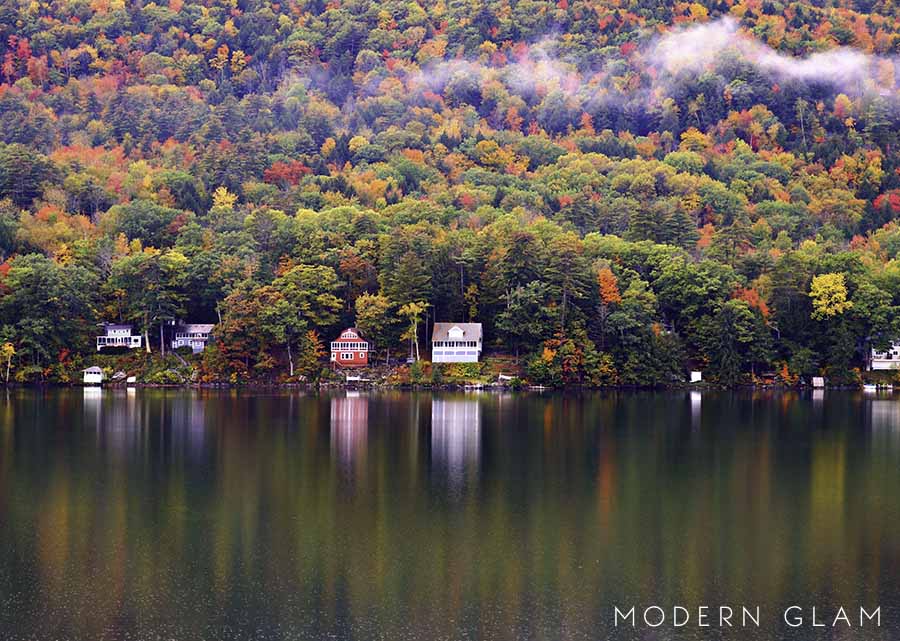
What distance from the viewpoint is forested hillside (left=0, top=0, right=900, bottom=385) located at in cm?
8050

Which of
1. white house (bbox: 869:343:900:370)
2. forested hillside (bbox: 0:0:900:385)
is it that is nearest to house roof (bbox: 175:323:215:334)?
forested hillside (bbox: 0:0:900:385)

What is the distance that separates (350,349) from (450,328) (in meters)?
7.30

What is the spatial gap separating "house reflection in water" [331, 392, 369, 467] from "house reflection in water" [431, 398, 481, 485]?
2.96 meters

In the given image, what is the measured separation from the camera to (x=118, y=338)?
273 ft

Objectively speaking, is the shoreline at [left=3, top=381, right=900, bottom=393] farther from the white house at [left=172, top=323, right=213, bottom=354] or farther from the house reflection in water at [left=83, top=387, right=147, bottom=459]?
the white house at [left=172, top=323, right=213, bottom=354]

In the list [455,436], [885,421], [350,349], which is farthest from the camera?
[350,349]

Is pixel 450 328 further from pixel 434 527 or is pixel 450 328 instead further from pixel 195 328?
pixel 434 527

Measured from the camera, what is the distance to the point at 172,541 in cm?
2856

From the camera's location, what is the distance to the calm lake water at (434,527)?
23203 millimetres

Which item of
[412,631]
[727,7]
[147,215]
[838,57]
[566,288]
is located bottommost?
[412,631]

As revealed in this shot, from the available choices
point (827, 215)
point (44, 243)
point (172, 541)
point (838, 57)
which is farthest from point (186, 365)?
point (838, 57)

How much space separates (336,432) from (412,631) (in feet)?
93.2

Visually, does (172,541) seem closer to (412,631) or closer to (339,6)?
(412,631)

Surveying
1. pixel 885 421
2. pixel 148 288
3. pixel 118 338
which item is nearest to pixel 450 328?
pixel 148 288
